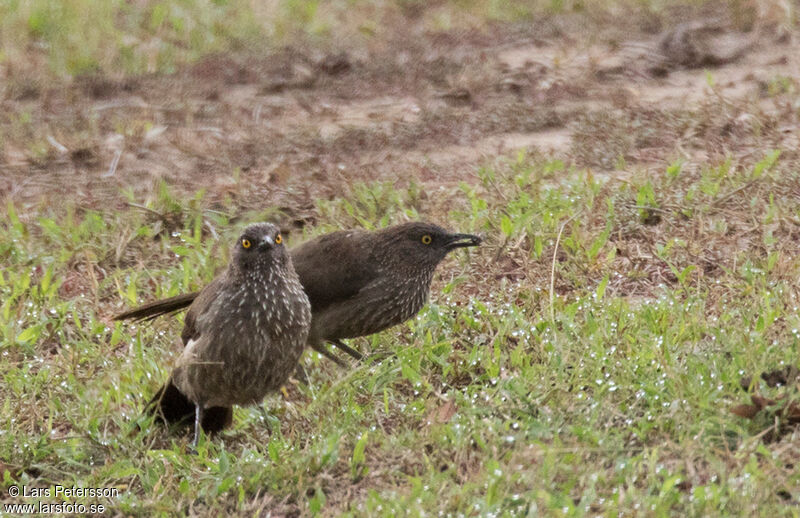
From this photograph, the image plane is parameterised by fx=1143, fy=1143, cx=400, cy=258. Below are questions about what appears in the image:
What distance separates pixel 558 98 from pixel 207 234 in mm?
3387

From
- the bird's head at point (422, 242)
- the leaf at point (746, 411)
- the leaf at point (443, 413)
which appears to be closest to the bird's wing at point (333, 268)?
the bird's head at point (422, 242)

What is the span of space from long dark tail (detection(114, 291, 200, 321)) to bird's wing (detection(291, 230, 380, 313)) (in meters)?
0.60

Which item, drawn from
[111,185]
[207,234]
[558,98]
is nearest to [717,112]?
[558,98]

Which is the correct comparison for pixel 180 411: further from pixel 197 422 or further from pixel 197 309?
pixel 197 309

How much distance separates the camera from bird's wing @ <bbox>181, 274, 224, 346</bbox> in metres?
5.64

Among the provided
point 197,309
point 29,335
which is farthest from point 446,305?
point 29,335

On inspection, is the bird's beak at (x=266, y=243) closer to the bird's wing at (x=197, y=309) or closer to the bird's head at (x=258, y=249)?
the bird's head at (x=258, y=249)

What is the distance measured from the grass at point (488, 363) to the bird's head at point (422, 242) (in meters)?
0.30

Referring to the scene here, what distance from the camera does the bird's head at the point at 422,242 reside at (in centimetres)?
625

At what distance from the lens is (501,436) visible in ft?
15.8

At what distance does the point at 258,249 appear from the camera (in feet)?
18.2

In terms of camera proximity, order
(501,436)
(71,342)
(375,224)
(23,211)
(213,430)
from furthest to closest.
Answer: (23,211)
(375,224)
(71,342)
(213,430)
(501,436)

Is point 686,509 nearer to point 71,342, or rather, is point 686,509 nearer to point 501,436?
point 501,436

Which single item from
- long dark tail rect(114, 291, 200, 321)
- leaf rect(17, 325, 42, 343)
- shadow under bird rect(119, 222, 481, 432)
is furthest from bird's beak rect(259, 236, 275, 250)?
leaf rect(17, 325, 42, 343)
